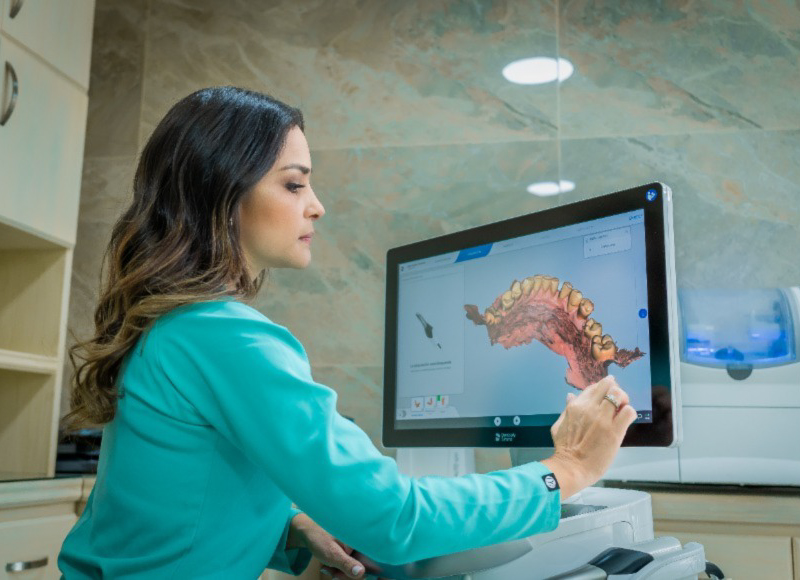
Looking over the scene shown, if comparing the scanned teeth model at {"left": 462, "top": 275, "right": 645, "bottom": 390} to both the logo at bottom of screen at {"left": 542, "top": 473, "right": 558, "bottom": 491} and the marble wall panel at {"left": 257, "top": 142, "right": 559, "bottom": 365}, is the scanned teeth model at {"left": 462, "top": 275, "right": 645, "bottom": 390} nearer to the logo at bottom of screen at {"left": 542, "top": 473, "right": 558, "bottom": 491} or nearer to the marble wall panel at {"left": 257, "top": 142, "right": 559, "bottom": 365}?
the logo at bottom of screen at {"left": 542, "top": 473, "right": 558, "bottom": 491}

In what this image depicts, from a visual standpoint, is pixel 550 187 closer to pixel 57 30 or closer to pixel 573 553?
pixel 57 30

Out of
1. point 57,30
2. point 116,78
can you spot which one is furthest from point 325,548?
point 116,78

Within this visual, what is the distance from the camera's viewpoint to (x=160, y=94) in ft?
8.64

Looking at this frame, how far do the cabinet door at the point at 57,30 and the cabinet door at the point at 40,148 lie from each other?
0.10 ft

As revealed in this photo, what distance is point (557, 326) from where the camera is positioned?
1.22 metres

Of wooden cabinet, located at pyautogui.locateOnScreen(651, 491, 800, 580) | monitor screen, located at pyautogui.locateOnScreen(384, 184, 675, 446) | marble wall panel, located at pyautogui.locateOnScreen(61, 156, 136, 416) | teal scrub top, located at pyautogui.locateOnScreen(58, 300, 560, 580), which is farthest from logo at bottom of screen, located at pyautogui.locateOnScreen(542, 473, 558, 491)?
marble wall panel, located at pyautogui.locateOnScreen(61, 156, 136, 416)

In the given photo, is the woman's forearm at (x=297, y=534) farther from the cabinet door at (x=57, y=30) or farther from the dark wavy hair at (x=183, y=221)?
the cabinet door at (x=57, y=30)

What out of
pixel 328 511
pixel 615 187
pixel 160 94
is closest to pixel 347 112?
pixel 160 94

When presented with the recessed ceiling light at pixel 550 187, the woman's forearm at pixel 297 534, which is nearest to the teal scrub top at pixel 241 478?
the woman's forearm at pixel 297 534

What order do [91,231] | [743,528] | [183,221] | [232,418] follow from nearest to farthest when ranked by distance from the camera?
[232,418], [183,221], [743,528], [91,231]

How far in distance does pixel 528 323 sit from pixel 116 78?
75.0 inches

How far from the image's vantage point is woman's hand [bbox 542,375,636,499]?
2.89ft

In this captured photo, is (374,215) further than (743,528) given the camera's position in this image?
Yes

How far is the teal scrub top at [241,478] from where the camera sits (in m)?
0.79
